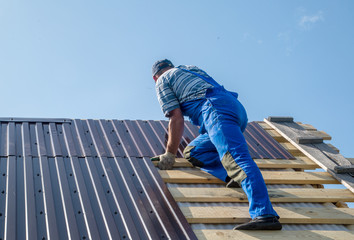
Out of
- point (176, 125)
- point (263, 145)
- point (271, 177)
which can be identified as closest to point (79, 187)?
point (176, 125)

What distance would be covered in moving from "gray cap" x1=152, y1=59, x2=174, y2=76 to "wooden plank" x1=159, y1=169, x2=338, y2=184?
110cm

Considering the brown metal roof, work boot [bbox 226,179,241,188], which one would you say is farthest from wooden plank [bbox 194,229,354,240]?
work boot [bbox 226,179,241,188]

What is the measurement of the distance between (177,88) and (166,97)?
134mm

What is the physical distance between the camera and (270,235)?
3.12 metres

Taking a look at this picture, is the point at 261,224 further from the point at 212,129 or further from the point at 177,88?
the point at 177,88

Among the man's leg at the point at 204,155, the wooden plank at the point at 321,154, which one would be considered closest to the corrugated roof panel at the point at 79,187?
the man's leg at the point at 204,155

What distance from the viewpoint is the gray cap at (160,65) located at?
14.9 feet

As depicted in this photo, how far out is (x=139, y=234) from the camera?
9.54 ft

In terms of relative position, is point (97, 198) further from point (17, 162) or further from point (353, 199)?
point (353, 199)

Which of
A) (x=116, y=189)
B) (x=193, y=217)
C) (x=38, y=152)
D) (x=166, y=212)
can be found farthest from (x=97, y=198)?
(x=38, y=152)

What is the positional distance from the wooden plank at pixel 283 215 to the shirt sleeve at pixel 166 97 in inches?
42.7

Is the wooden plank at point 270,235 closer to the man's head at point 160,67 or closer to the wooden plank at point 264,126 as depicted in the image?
the man's head at point 160,67

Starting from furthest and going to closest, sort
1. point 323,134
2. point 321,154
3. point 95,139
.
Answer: point 323,134 < point 321,154 < point 95,139

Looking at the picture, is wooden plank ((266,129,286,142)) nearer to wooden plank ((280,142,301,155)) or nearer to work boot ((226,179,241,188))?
wooden plank ((280,142,301,155))
